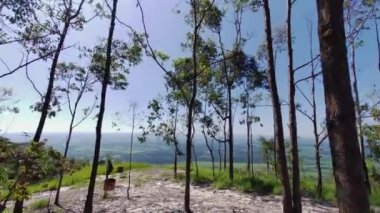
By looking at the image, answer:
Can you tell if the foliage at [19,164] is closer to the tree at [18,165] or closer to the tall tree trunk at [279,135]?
the tree at [18,165]

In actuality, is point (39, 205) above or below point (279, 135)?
below

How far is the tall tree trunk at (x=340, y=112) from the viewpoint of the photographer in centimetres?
235

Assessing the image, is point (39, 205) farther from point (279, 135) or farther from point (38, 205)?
point (279, 135)

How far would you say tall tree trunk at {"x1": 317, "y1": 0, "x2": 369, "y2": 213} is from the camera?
2.35 metres

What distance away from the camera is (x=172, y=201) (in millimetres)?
16484

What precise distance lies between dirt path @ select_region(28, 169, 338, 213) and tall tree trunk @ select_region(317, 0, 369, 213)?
1184 centimetres

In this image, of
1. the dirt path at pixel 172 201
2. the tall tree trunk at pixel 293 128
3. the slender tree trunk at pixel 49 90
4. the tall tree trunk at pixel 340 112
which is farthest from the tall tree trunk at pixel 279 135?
the slender tree trunk at pixel 49 90

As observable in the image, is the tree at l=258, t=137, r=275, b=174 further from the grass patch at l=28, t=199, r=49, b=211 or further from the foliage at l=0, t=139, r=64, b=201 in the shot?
the foliage at l=0, t=139, r=64, b=201

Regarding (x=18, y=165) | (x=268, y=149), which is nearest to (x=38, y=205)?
(x=18, y=165)

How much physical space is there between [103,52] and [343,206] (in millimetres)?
17604

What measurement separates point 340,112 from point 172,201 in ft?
48.4

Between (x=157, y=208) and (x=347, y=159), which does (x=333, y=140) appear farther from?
(x=157, y=208)

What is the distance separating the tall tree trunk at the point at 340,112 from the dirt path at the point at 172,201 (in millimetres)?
11842

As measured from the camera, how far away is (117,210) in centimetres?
1556
